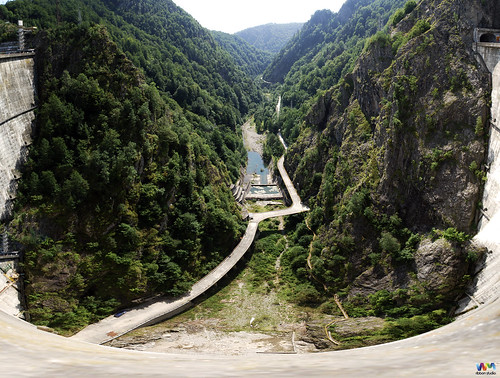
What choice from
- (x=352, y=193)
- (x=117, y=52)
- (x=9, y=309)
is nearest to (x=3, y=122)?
(x=117, y=52)

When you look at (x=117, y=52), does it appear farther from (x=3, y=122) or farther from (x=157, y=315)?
(x=157, y=315)

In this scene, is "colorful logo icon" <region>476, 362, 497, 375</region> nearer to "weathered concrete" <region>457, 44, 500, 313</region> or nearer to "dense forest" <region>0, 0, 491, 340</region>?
"weathered concrete" <region>457, 44, 500, 313</region>

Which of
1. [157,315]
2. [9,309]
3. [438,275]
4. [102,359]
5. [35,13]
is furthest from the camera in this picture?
[35,13]

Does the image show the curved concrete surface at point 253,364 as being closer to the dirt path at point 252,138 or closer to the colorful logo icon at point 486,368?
the colorful logo icon at point 486,368

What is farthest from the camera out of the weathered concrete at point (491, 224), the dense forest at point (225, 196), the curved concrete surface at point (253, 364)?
the dense forest at point (225, 196)

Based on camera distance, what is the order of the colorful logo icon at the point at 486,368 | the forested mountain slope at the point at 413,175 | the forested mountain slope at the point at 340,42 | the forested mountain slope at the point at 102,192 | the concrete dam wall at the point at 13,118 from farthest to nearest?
the forested mountain slope at the point at 340,42, the concrete dam wall at the point at 13,118, the forested mountain slope at the point at 102,192, the forested mountain slope at the point at 413,175, the colorful logo icon at the point at 486,368

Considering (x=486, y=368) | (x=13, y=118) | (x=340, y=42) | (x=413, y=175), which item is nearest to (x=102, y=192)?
(x=13, y=118)

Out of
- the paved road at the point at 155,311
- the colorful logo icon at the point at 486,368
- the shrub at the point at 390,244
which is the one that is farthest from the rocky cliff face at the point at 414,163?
the colorful logo icon at the point at 486,368
